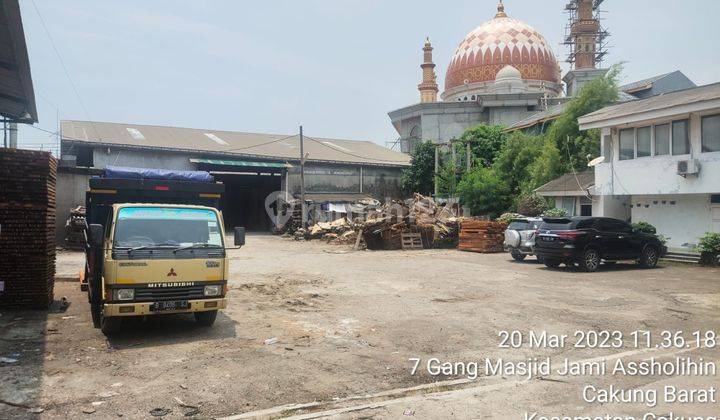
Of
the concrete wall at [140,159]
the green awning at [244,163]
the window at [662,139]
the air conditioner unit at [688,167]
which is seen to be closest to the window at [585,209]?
the window at [662,139]

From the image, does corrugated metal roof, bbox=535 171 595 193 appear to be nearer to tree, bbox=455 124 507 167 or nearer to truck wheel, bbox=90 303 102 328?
tree, bbox=455 124 507 167

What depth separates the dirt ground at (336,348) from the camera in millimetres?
5500

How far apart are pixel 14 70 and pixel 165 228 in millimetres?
4520

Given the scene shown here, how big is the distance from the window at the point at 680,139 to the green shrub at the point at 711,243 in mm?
3156

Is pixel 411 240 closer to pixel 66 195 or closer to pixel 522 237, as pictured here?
pixel 522 237

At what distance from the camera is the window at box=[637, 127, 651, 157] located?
20656 millimetres

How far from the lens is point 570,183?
2650 centimetres

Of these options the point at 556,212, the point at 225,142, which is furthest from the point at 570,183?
the point at 225,142

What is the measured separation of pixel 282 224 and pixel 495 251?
57.8ft

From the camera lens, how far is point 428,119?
49.8 metres

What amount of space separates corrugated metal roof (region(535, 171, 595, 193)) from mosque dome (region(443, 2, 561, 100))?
76.8ft

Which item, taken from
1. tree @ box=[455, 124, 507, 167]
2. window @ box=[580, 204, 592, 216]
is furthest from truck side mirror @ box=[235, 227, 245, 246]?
tree @ box=[455, 124, 507, 167]

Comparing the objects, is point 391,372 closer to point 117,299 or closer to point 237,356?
point 237,356

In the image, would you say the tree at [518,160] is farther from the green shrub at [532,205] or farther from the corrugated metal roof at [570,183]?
the corrugated metal roof at [570,183]
